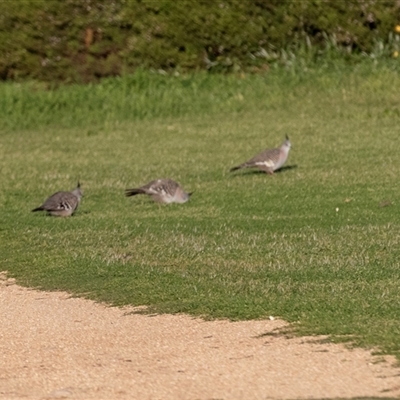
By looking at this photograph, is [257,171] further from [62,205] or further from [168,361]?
[168,361]

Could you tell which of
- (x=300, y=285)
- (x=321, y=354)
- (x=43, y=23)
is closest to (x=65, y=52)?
(x=43, y=23)

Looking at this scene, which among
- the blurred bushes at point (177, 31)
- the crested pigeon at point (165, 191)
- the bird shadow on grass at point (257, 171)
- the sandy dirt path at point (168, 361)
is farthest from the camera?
the blurred bushes at point (177, 31)

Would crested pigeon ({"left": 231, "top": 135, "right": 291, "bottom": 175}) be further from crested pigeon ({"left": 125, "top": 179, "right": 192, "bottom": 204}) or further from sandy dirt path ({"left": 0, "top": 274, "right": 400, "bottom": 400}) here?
sandy dirt path ({"left": 0, "top": 274, "right": 400, "bottom": 400})

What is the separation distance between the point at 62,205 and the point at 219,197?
6.72 ft

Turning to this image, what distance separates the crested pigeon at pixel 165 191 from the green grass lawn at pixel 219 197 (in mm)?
105

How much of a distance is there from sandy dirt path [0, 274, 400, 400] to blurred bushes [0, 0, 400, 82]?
13794mm

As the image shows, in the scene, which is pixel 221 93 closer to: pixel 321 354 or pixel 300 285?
pixel 300 285

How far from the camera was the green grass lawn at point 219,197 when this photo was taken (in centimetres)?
909

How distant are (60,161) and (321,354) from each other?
1098 cm

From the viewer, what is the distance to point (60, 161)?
17.8 meters

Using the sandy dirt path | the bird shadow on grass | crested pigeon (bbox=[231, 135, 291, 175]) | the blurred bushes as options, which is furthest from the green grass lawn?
the blurred bushes

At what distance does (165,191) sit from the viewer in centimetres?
1374

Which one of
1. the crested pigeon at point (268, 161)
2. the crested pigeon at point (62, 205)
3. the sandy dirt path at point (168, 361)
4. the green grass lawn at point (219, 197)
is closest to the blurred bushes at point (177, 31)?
the green grass lawn at point (219, 197)

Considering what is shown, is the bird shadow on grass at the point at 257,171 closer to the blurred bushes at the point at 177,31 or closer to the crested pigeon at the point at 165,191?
the crested pigeon at the point at 165,191
